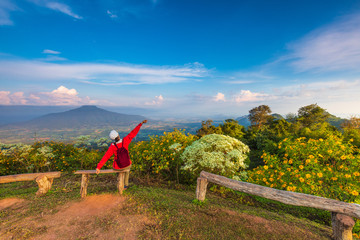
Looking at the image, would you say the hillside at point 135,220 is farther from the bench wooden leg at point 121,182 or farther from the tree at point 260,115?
the tree at point 260,115

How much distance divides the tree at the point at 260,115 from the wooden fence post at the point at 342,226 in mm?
44002

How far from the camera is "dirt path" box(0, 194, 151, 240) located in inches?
132

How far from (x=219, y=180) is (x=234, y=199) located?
2420mm

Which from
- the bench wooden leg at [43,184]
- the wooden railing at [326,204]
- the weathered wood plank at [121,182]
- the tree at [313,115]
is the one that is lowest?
the bench wooden leg at [43,184]

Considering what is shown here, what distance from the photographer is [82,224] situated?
12.3 feet

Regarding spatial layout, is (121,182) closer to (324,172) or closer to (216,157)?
(216,157)

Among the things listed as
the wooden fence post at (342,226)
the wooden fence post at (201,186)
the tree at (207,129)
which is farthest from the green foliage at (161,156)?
the tree at (207,129)

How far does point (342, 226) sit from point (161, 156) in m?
5.99

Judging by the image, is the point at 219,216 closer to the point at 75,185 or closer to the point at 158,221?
Result: the point at 158,221

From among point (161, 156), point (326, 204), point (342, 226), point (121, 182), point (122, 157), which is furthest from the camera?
point (161, 156)

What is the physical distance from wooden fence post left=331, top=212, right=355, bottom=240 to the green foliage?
16.6 ft

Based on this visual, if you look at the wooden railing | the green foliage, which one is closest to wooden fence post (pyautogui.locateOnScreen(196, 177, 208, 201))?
the wooden railing

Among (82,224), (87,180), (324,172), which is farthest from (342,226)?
(87,180)

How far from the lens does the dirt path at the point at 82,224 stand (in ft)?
11.0
